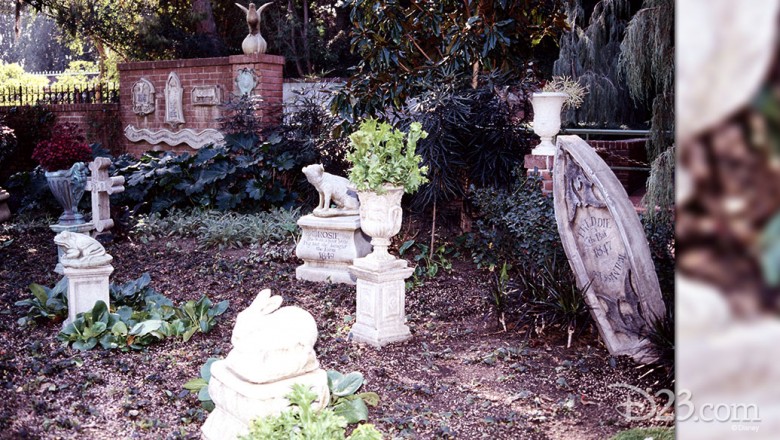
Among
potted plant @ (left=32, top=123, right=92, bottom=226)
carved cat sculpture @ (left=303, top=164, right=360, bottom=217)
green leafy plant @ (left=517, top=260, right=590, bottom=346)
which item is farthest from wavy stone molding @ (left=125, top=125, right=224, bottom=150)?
green leafy plant @ (left=517, top=260, right=590, bottom=346)

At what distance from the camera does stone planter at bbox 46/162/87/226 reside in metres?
8.33

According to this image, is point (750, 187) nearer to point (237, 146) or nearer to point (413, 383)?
point (413, 383)

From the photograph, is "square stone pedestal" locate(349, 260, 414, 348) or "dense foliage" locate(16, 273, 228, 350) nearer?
"dense foliage" locate(16, 273, 228, 350)

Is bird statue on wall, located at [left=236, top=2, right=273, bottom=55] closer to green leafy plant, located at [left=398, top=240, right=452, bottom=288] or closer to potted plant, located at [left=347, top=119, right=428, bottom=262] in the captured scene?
green leafy plant, located at [left=398, top=240, right=452, bottom=288]

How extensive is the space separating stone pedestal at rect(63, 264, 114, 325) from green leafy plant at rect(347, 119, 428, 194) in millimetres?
2151

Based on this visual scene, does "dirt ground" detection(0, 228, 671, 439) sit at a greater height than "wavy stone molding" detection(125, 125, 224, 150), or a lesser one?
lesser


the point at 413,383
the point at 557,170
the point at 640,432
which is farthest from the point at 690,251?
the point at 557,170

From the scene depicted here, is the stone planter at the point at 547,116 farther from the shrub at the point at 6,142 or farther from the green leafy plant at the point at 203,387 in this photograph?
the shrub at the point at 6,142

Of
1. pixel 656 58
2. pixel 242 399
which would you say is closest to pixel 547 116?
pixel 656 58

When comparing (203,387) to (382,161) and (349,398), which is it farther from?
(382,161)

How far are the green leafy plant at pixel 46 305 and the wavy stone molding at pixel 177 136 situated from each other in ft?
18.4

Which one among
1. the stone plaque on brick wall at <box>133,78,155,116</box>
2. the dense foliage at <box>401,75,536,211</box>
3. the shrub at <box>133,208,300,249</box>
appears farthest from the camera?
the stone plaque on brick wall at <box>133,78,155,116</box>

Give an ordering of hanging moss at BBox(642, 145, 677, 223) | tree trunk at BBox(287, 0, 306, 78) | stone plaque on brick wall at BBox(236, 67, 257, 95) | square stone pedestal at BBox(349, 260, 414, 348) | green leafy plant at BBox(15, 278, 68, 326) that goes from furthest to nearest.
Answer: tree trunk at BBox(287, 0, 306, 78)
stone plaque on brick wall at BBox(236, 67, 257, 95)
green leafy plant at BBox(15, 278, 68, 326)
square stone pedestal at BBox(349, 260, 414, 348)
hanging moss at BBox(642, 145, 677, 223)

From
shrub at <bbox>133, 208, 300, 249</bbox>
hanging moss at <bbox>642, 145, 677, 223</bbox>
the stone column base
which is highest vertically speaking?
hanging moss at <bbox>642, 145, 677, 223</bbox>
